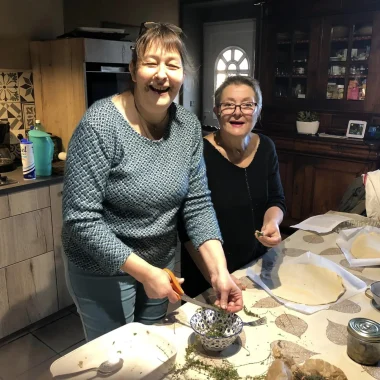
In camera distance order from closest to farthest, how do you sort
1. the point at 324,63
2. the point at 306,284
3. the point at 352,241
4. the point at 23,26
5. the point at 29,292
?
the point at 306,284 < the point at 352,241 < the point at 29,292 < the point at 23,26 < the point at 324,63

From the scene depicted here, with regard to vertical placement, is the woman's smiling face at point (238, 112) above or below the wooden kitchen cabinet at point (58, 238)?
above

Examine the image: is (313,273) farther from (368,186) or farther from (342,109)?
(342,109)

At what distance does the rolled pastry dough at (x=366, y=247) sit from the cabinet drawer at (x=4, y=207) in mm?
1701

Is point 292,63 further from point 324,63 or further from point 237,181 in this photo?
point 237,181

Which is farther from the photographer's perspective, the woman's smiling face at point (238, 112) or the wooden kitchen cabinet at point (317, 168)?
the wooden kitchen cabinet at point (317, 168)

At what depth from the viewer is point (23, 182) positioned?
2266 millimetres

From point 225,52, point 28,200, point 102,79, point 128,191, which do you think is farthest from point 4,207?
point 225,52

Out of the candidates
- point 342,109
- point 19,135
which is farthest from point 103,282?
point 342,109

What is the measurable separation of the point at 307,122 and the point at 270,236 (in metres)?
2.50

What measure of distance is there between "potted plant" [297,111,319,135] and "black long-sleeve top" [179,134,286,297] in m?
2.20

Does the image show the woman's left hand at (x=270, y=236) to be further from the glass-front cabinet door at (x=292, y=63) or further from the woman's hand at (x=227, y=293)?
the glass-front cabinet door at (x=292, y=63)

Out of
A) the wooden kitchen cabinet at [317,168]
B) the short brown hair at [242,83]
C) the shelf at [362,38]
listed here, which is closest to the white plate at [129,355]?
the short brown hair at [242,83]

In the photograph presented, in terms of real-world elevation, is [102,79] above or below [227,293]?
above

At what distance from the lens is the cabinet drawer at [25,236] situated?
2.21 m
